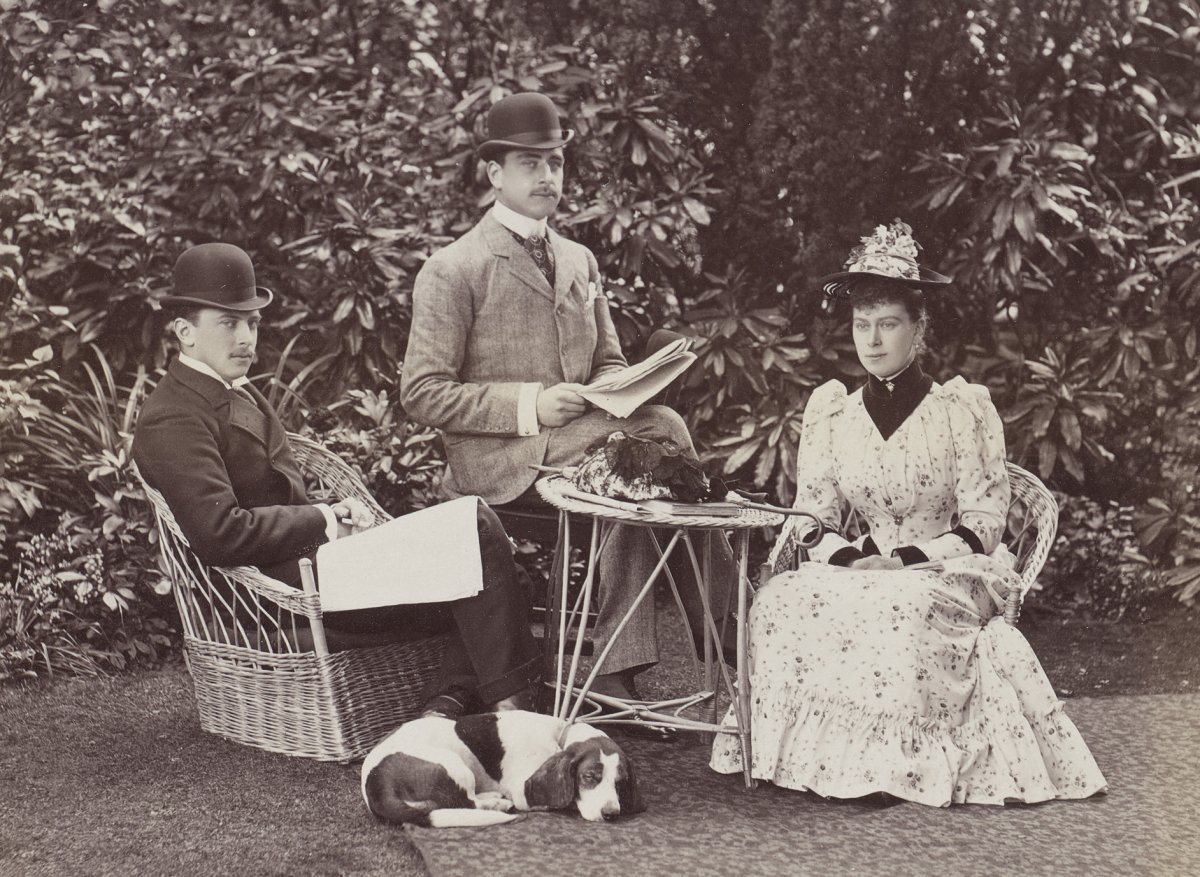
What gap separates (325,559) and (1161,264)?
4.00 metres

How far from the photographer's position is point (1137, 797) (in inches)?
144

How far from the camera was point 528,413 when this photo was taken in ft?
13.8

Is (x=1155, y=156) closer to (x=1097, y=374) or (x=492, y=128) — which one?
(x=1097, y=374)

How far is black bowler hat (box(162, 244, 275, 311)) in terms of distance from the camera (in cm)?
396

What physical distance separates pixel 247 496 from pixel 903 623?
185 cm

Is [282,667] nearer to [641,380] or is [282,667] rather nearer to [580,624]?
[580,624]

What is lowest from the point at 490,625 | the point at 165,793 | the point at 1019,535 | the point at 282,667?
the point at 165,793

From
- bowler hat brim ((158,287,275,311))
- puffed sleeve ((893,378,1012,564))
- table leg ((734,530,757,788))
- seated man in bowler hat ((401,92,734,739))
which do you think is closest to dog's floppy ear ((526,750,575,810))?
Answer: table leg ((734,530,757,788))

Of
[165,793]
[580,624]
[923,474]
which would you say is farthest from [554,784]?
[923,474]

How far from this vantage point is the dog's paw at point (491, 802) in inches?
134

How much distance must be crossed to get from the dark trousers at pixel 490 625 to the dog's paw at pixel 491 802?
1.38ft

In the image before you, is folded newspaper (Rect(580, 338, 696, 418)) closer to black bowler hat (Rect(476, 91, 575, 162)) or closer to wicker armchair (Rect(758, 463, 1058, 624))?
wicker armchair (Rect(758, 463, 1058, 624))

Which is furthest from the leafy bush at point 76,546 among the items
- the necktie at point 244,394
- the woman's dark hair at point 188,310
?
the woman's dark hair at point 188,310

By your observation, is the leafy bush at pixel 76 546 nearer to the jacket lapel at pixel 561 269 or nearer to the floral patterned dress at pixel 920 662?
the jacket lapel at pixel 561 269
